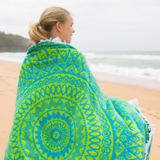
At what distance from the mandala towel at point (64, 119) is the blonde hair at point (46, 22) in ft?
0.38

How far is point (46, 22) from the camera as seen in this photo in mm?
1499

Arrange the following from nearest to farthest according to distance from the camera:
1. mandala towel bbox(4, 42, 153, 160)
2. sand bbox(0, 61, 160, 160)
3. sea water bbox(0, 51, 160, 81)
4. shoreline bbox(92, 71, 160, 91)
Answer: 1. mandala towel bbox(4, 42, 153, 160)
2. sand bbox(0, 61, 160, 160)
3. shoreline bbox(92, 71, 160, 91)
4. sea water bbox(0, 51, 160, 81)

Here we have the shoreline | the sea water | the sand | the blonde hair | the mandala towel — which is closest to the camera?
the mandala towel

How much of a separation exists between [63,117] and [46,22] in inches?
29.6

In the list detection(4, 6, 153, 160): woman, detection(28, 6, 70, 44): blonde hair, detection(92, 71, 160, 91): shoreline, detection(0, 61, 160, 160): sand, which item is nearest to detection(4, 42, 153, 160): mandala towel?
detection(4, 6, 153, 160): woman

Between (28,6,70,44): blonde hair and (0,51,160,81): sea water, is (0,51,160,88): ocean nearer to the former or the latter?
(0,51,160,81): sea water

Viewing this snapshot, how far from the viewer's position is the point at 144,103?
4.72 m

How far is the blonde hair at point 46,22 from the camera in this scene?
1.50 meters

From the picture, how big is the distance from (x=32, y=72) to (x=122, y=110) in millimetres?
780

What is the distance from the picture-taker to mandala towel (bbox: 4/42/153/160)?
51.4 inches

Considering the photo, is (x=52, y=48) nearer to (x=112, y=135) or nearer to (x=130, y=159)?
(x=112, y=135)

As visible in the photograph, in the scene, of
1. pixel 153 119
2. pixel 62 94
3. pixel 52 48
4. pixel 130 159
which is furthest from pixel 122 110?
pixel 153 119

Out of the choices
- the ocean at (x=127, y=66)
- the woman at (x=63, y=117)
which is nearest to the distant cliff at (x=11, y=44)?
the ocean at (x=127, y=66)

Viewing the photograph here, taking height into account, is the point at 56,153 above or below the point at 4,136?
above
